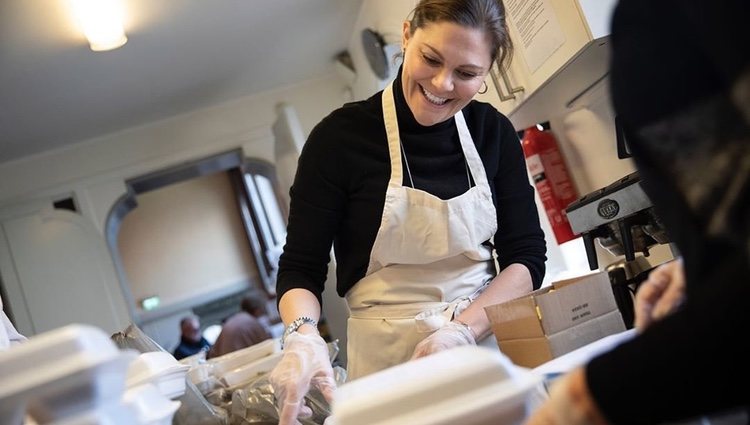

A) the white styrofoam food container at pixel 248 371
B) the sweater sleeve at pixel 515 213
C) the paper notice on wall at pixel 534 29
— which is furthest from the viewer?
the white styrofoam food container at pixel 248 371

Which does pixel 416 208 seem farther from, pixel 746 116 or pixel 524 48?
pixel 746 116

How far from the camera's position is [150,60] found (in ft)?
12.5

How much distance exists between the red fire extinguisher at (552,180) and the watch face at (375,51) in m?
1.19

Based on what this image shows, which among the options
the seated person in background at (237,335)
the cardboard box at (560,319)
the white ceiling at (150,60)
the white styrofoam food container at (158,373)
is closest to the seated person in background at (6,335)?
the white styrofoam food container at (158,373)

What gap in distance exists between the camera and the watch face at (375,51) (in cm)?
373

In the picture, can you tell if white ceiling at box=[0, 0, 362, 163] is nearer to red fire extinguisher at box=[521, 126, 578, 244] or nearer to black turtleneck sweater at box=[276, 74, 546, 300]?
red fire extinguisher at box=[521, 126, 578, 244]

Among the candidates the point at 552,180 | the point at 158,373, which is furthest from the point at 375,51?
the point at 158,373

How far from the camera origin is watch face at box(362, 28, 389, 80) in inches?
147

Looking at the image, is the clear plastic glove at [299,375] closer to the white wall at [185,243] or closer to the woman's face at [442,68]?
the woman's face at [442,68]

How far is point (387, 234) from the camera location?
157cm

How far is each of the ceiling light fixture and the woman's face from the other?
6.39ft

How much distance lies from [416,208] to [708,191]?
1.07m

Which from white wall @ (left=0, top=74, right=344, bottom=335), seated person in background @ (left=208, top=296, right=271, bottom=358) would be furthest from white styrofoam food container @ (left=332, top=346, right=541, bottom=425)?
white wall @ (left=0, top=74, right=344, bottom=335)

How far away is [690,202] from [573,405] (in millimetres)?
172
